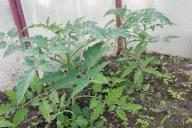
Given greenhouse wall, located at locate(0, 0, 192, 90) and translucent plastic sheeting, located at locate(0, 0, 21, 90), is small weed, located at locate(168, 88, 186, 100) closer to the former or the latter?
greenhouse wall, located at locate(0, 0, 192, 90)

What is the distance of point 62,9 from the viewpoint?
2719mm

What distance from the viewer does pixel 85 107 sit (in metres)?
2.16

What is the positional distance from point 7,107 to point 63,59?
0.40m

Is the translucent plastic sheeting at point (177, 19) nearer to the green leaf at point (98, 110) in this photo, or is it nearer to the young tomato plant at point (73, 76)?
the young tomato plant at point (73, 76)

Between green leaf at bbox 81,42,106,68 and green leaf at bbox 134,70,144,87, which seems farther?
green leaf at bbox 134,70,144,87

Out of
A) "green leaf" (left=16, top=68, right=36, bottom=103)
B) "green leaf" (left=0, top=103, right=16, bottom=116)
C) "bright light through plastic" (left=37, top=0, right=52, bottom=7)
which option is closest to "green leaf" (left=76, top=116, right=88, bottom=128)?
"green leaf" (left=0, top=103, right=16, bottom=116)

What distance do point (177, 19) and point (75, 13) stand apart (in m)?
0.78

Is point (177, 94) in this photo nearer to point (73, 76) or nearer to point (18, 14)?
point (73, 76)

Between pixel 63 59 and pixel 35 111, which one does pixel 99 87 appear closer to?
pixel 63 59

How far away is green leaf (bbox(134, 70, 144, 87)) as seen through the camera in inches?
90.2

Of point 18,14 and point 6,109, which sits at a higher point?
point 18,14

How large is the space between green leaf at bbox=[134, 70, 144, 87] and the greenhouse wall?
0.61 metres

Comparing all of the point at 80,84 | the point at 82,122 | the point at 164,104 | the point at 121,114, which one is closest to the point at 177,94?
the point at 164,104

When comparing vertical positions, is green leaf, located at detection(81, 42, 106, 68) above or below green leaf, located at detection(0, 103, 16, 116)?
above
